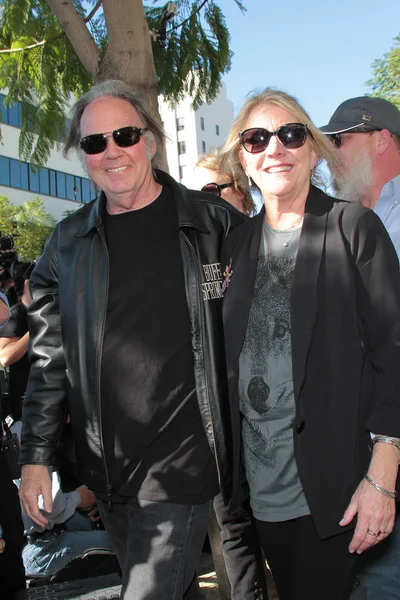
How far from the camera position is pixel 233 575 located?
3170 mm

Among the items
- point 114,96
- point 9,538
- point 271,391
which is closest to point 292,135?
point 114,96

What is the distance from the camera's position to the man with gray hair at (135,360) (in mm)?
2373

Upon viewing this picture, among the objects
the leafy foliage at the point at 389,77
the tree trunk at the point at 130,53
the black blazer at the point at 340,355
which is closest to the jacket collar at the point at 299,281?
the black blazer at the point at 340,355

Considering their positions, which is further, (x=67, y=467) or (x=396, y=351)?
(x=67, y=467)

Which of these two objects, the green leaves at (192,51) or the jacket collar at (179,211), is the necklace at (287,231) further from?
the green leaves at (192,51)

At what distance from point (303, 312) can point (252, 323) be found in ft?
0.86

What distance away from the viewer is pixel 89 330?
249 cm

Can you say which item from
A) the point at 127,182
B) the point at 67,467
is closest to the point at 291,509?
the point at 67,467

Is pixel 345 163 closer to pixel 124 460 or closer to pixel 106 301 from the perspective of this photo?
pixel 106 301

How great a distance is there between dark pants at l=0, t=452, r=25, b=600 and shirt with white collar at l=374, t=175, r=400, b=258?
8.46ft

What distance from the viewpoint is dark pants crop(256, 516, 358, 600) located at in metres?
2.18

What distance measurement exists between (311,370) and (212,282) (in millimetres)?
585

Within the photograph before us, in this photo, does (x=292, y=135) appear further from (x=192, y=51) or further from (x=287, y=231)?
(x=192, y=51)

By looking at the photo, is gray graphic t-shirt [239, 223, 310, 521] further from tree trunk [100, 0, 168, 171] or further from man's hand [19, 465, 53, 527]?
tree trunk [100, 0, 168, 171]
